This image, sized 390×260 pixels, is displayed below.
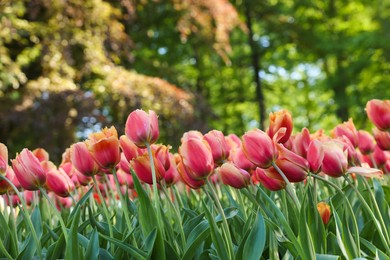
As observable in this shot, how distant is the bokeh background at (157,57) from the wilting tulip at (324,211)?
19.8 ft

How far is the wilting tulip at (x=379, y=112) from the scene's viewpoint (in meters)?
1.64

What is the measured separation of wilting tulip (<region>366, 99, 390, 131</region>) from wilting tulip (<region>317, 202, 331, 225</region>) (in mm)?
477

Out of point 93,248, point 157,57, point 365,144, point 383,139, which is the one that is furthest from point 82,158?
point 157,57

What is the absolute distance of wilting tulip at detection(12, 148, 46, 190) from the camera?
4.48 ft

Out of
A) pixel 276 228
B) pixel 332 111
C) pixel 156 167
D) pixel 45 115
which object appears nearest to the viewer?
pixel 276 228

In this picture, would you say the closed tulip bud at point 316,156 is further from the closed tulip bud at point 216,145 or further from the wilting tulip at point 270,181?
the closed tulip bud at point 216,145

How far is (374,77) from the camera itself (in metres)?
15.2

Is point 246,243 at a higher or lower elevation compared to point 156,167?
lower

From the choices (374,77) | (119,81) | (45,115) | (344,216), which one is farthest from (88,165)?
(374,77)

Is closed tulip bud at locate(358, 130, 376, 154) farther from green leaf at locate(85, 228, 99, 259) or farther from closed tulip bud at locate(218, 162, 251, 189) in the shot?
green leaf at locate(85, 228, 99, 259)

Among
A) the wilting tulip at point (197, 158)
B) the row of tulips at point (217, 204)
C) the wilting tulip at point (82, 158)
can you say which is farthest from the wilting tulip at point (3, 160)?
the wilting tulip at point (197, 158)

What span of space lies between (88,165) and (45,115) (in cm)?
604

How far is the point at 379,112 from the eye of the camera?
1.65 meters

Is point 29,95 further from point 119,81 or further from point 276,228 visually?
point 276,228
